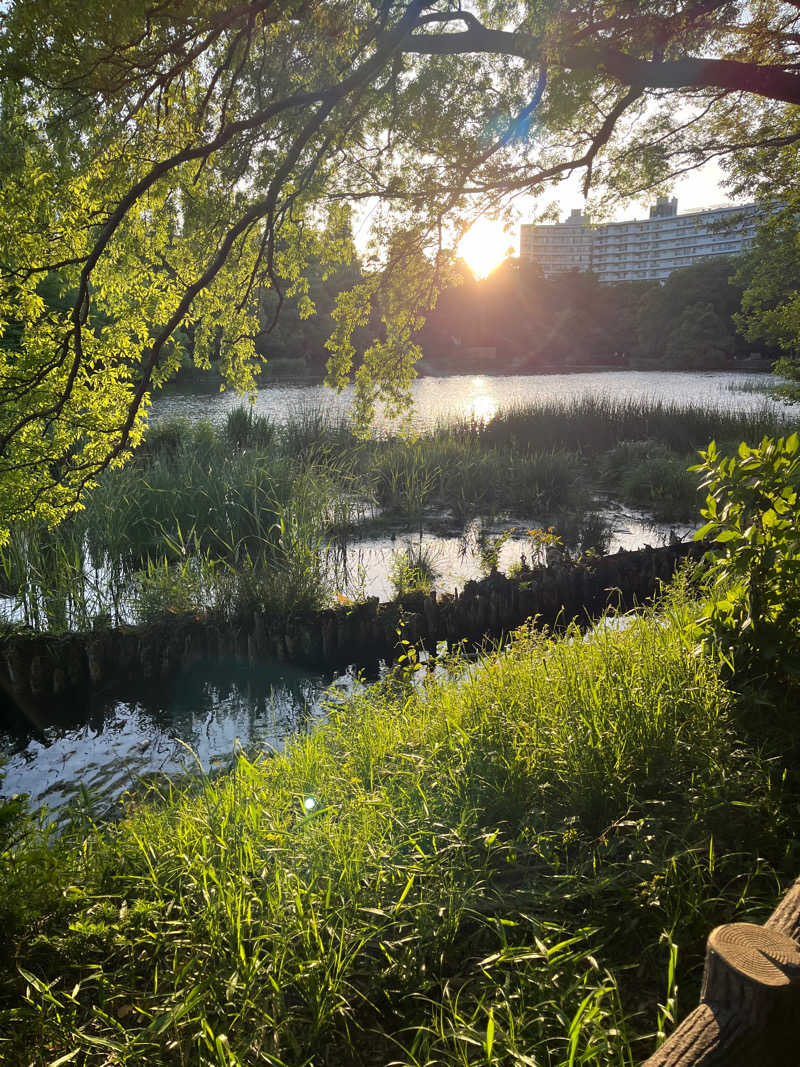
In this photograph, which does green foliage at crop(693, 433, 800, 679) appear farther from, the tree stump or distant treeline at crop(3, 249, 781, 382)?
distant treeline at crop(3, 249, 781, 382)

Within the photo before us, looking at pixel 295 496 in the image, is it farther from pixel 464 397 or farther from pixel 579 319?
pixel 579 319

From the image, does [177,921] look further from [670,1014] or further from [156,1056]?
[670,1014]

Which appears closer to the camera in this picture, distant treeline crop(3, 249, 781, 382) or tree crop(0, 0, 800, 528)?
tree crop(0, 0, 800, 528)

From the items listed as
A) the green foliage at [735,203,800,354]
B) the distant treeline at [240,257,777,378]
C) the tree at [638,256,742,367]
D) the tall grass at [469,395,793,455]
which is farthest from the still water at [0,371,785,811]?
the tree at [638,256,742,367]

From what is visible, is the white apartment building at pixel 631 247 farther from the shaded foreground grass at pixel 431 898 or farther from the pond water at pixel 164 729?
the shaded foreground grass at pixel 431 898

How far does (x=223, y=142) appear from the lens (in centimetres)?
432

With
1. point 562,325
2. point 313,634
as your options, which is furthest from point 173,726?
point 562,325

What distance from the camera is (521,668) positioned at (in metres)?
4.08

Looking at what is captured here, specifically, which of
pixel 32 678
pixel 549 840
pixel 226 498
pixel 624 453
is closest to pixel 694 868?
pixel 549 840

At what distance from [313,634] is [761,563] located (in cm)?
435

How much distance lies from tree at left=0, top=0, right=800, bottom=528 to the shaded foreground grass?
3.05 meters

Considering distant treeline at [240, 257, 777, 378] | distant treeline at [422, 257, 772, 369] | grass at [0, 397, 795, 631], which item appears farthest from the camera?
distant treeline at [422, 257, 772, 369]

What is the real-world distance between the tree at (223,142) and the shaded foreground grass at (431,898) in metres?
3.05

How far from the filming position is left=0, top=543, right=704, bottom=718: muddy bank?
234 inches
